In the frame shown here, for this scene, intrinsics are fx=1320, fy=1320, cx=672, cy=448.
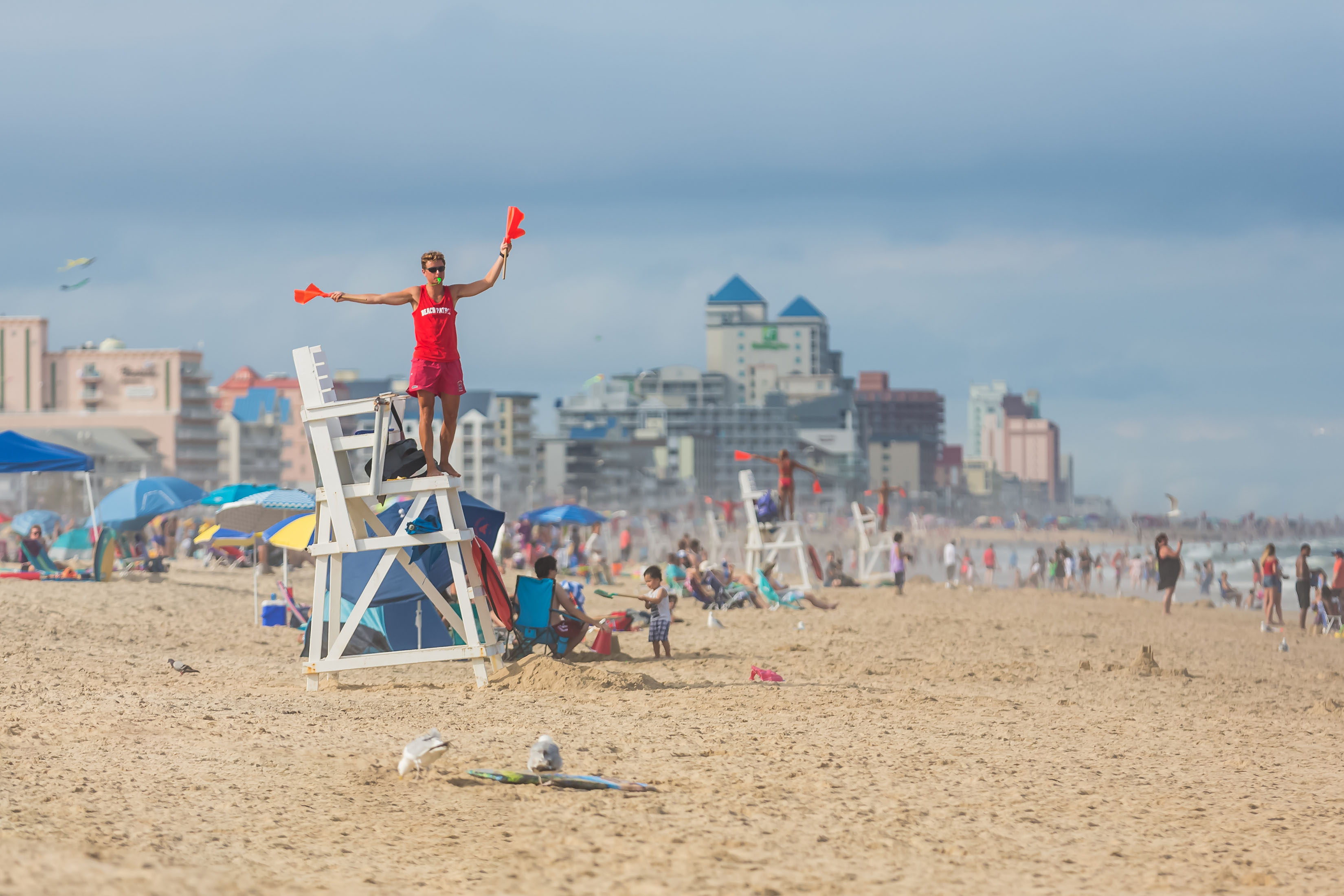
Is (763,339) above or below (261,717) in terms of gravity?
above

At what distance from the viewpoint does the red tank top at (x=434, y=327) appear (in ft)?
28.2

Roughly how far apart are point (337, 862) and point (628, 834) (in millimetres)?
1168

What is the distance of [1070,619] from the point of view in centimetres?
1944

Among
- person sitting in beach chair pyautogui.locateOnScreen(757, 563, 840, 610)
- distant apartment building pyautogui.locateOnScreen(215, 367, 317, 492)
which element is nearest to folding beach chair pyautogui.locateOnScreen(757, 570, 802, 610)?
person sitting in beach chair pyautogui.locateOnScreen(757, 563, 840, 610)

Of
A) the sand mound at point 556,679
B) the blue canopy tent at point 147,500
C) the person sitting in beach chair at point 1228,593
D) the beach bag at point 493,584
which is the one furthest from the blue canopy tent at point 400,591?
the person sitting in beach chair at point 1228,593

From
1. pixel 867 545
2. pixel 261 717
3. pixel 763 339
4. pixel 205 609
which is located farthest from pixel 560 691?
pixel 763 339

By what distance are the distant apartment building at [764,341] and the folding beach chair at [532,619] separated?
6718 inches

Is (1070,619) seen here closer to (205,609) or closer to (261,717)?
(205,609)

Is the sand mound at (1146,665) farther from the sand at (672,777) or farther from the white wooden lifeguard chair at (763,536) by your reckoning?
the white wooden lifeguard chair at (763,536)

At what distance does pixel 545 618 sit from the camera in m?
10.1

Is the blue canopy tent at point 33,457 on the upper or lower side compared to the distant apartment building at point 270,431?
lower

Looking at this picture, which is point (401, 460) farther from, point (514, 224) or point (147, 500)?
point (147, 500)

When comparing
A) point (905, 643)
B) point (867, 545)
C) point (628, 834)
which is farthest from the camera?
point (867, 545)

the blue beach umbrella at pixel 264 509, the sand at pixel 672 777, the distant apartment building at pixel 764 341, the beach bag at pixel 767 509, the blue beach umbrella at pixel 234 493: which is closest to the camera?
the sand at pixel 672 777
